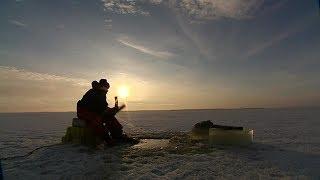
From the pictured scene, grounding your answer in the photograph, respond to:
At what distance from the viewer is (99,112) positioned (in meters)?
9.05

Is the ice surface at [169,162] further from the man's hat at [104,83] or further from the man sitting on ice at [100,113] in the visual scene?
the man's hat at [104,83]

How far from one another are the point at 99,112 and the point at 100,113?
0.04 metres

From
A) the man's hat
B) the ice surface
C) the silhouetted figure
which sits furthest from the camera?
the man's hat

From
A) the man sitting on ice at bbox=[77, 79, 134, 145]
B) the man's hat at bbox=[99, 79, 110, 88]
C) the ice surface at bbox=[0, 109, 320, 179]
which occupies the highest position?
the man's hat at bbox=[99, 79, 110, 88]

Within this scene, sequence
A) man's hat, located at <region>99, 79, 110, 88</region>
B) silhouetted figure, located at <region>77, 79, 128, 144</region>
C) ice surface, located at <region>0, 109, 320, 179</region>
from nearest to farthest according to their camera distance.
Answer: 1. ice surface, located at <region>0, 109, 320, 179</region>
2. silhouetted figure, located at <region>77, 79, 128, 144</region>
3. man's hat, located at <region>99, 79, 110, 88</region>

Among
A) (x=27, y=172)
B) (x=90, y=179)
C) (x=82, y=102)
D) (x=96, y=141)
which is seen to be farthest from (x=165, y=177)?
(x=82, y=102)

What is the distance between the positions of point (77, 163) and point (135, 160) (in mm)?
1209

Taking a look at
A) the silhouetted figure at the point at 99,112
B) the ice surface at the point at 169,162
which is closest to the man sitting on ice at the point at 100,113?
the silhouetted figure at the point at 99,112

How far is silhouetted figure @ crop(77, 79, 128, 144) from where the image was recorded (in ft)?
28.3

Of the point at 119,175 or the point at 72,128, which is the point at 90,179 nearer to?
the point at 119,175

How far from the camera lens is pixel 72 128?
9.20m

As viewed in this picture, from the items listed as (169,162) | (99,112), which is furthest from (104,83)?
(169,162)

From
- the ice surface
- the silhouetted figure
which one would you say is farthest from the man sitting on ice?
the ice surface

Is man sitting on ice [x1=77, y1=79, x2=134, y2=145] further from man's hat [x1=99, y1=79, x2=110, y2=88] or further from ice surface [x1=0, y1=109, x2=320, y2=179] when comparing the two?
ice surface [x1=0, y1=109, x2=320, y2=179]
